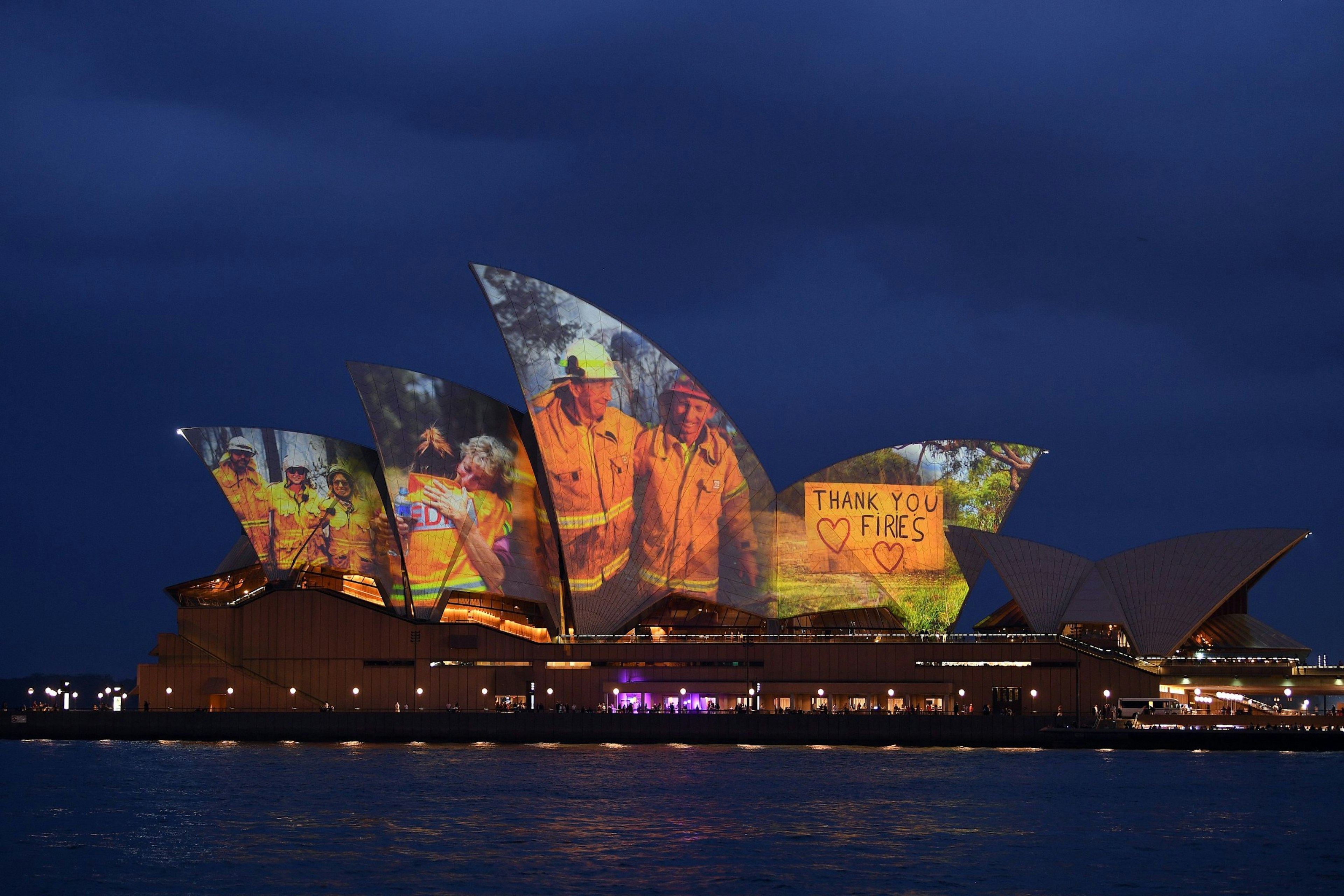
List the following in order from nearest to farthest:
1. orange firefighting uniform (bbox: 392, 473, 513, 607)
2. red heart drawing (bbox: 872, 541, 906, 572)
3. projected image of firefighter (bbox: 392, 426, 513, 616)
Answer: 1. projected image of firefighter (bbox: 392, 426, 513, 616)
2. orange firefighting uniform (bbox: 392, 473, 513, 607)
3. red heart drawing (bbox: 872, 541, 906, 572)

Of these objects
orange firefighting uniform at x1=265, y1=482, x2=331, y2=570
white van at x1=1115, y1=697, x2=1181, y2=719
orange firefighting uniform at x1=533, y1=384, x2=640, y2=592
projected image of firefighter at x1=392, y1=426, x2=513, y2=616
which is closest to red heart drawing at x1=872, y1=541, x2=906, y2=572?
orange firefighting uniform at x1=533, y1=384, x2=640, y2=592

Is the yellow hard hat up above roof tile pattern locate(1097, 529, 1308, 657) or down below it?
above

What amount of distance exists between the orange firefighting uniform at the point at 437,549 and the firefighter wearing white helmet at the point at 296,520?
529 centimetres

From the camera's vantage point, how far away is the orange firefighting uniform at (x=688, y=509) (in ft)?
234

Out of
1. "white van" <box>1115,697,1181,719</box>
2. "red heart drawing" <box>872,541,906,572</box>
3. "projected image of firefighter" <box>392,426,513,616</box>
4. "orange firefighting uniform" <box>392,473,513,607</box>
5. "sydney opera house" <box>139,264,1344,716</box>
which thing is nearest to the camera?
"white van" <box>1115,697,1181,719</box>

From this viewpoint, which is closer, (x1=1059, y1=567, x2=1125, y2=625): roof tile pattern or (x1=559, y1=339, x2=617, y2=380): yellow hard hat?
(x1=559, y1=339, x2=617, y2=380): yellow hard hat

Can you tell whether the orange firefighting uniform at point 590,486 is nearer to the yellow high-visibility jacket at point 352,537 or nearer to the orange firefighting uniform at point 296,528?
the yellow high-visibility jacket at point 352,537

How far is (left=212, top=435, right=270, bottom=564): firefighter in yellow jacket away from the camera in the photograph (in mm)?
74125

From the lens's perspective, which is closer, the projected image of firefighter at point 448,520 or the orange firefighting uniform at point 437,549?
the projected image of firefighter at point 448,520

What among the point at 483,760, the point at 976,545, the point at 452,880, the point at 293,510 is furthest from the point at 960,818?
the point at 293,510

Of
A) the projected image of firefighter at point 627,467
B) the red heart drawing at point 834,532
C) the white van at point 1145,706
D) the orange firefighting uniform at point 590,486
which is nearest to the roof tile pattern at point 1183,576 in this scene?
the white van at point 1145,706

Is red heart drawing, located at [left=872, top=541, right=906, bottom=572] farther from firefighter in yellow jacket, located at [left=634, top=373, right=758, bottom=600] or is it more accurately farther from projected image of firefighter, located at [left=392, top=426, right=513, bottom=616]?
projected image of firefighter, located at [left=392, top=426, right=513, bottom=616]

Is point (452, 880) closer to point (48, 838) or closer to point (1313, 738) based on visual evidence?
point (48, 838)

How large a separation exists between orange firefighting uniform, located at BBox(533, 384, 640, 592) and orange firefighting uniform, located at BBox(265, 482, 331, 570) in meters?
11.6
